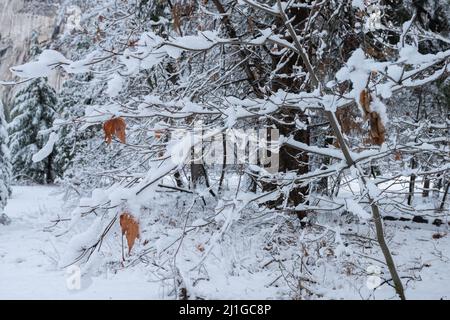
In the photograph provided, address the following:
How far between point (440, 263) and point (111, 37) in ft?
24.6

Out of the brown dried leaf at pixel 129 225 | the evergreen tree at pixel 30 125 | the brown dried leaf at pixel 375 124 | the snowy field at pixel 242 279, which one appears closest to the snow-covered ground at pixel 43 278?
the snowy field at pixel 242 279

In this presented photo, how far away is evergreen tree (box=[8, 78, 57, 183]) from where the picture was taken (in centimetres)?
2573

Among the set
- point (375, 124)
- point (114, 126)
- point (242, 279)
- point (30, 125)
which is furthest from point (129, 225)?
point (30, 125)

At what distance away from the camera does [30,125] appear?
26094 millimetres

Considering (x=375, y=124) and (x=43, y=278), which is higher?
(x=375, y=124)

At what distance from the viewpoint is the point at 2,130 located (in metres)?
11.7

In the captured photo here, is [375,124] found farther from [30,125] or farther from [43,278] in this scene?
[30,125]

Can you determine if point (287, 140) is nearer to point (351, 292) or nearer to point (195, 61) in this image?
point (351, 292)

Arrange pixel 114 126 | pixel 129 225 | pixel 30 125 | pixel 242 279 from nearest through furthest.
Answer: pixel 129 225, pixel 114 126, pixel 242 279, pixel 30 125

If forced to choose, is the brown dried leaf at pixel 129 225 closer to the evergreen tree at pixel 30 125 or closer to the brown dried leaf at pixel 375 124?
the brown dried leaf at pixel 375 124

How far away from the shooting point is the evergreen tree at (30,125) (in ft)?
84.4

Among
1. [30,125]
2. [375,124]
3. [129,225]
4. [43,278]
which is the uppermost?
[30,125]

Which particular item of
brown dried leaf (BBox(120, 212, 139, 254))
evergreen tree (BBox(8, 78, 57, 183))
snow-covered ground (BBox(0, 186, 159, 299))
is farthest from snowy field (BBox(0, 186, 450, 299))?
evergreen tree (BBox(8, 78, 57, 183))
